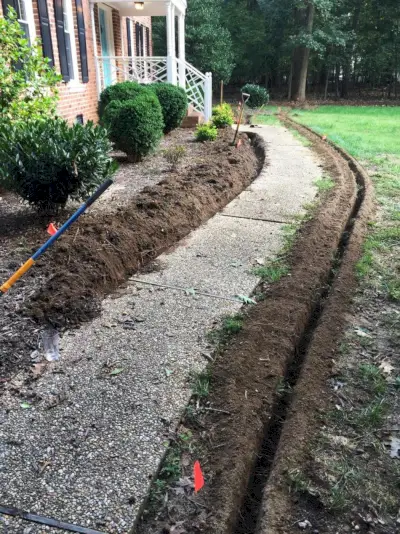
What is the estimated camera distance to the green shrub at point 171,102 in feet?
35.2

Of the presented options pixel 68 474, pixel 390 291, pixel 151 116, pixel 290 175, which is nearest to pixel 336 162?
pixel 290 175

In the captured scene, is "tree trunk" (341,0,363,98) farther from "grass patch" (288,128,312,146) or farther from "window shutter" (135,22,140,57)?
"grass patch" (288,128,312,146)

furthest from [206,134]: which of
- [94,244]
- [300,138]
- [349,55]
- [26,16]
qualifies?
[349,55]

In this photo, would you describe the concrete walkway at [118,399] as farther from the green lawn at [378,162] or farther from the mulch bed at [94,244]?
the green lawn at [378,162]

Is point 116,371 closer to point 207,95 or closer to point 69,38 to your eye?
point 69,38

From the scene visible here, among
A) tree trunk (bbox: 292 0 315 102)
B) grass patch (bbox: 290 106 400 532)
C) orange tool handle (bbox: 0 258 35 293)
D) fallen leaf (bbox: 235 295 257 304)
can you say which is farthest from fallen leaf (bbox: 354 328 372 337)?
tree trunk (bbox: 292 0 315 102)

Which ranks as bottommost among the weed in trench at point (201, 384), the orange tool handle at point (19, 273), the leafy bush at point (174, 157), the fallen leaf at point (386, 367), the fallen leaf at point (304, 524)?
the fallen leaf at point (304, 524)

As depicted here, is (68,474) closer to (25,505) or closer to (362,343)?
(25,505)

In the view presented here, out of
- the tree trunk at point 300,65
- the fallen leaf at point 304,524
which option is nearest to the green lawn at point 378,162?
the fallen leaf at point 304,524

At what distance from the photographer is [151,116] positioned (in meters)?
7.92

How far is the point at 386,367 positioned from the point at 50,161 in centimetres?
361

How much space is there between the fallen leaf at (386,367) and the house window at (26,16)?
8.10 meters

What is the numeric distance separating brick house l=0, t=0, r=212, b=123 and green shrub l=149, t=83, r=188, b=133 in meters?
1.65

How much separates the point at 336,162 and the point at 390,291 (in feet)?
18.9
